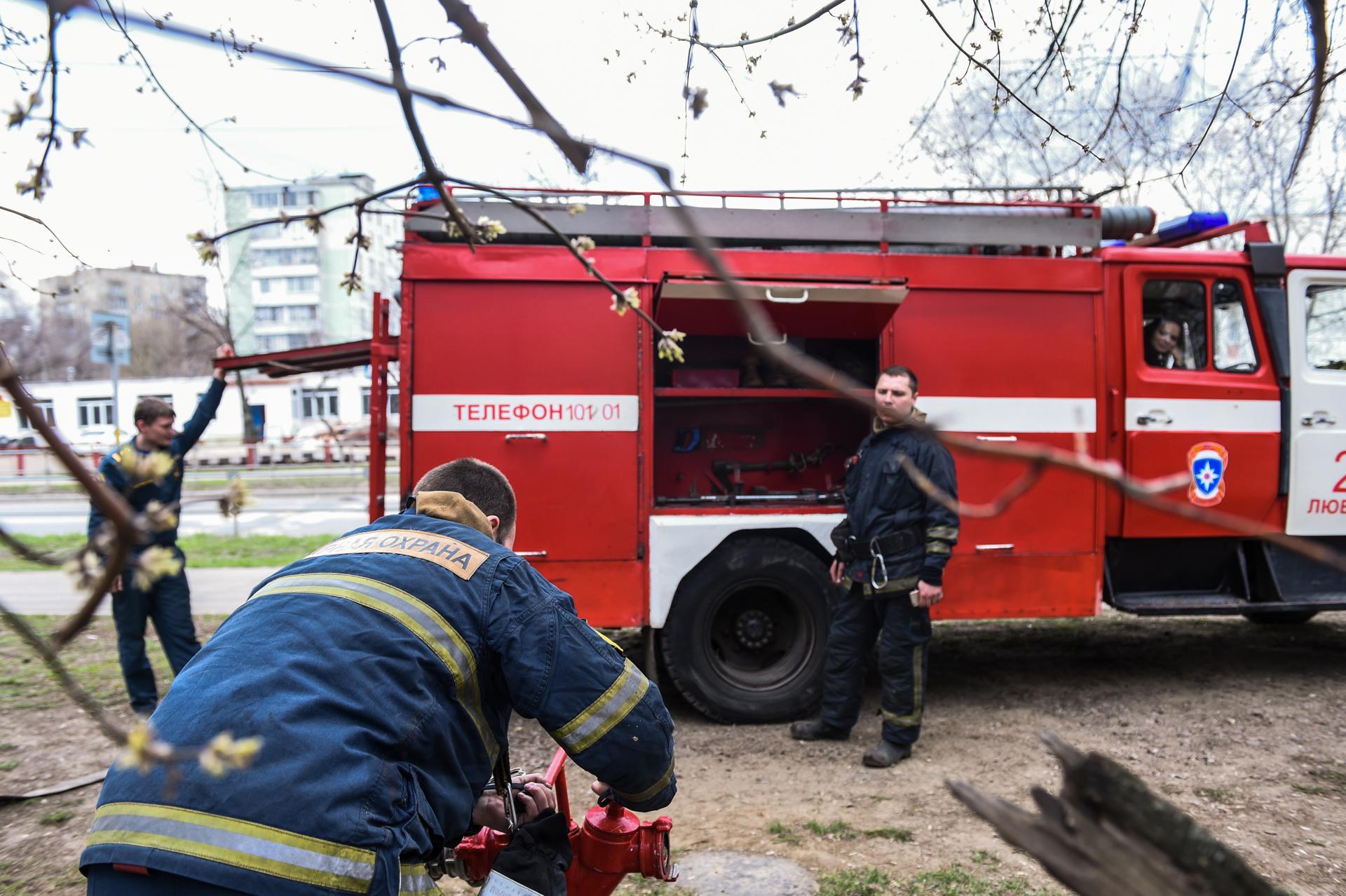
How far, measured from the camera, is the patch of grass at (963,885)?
9.72 feet

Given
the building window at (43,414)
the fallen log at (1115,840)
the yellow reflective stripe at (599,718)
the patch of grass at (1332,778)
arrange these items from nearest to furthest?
the building window at (43,414) < the fallen log at (1115,840) < the yellow reflective stripe at (599,718) < the patch of grass at (1332,778)

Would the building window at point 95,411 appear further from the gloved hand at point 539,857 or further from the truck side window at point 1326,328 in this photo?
the gloved hand at point 539,857

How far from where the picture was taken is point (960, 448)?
Answer: 2.27 ft

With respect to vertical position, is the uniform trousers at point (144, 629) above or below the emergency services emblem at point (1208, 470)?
below

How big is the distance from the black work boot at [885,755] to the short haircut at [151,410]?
380 cm

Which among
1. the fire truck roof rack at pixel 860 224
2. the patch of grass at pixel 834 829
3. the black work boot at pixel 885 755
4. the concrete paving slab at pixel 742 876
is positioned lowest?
the concrete paving slab at pixel 742 876

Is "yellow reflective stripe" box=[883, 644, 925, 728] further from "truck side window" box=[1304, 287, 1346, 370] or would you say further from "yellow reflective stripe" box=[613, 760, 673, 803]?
"truck side window" box=[1304, 287, 1346, 370]

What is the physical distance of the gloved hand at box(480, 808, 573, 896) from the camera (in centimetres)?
177

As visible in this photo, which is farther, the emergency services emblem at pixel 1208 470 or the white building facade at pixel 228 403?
the white building facade at pixel 228 403

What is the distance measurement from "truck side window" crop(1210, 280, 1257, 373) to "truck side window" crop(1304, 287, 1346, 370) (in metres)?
0.30

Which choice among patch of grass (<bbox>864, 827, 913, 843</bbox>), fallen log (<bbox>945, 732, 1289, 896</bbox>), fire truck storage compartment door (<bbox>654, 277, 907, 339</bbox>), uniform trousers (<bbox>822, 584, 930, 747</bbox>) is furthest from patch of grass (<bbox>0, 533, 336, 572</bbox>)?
fallen log (<bbox>945, 732, 1289, 896</bbox>)

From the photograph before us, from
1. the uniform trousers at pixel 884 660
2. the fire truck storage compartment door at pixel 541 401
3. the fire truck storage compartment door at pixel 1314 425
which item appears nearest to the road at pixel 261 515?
the fire truck storage compartment door at pixel 541 401

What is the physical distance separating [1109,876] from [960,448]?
0.64 meters

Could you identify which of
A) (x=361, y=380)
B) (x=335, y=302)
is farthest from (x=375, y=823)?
(x=335, y=302)
